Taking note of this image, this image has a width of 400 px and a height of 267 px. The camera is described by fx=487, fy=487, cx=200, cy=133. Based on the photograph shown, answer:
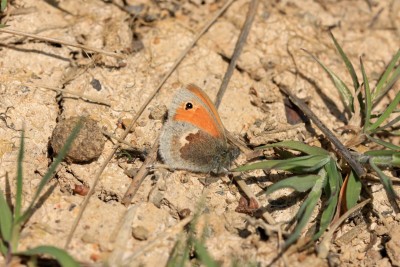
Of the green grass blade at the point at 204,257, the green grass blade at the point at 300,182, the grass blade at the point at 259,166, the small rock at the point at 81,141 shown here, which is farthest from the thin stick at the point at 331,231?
the small rock at the point at 81,141

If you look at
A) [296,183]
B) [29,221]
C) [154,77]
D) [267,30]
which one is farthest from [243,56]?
[29,221]

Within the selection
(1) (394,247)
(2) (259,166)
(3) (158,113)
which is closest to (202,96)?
(3) (158,113)

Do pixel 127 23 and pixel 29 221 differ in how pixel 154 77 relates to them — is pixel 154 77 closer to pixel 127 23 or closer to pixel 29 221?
pixel 127 23

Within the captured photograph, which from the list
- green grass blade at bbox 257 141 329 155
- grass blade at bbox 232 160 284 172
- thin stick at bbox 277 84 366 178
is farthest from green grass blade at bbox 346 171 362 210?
grass blade at bbox 232 160 284 172

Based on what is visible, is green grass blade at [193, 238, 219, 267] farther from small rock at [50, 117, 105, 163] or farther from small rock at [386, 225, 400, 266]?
small rock at [386, 225, 400, 266]

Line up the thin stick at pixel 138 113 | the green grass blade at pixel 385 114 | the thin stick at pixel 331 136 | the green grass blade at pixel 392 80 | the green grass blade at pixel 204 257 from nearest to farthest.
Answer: the green grass blade at pixel 204 257 → the thin stick at pixel 138 113 → the thin stick at pixel 331 136 → the green grass blade at pixel 385 114 → the green grass blade at pixel 392 80

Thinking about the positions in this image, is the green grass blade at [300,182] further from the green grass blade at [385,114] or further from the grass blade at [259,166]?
the green grass blade at [385,114]
